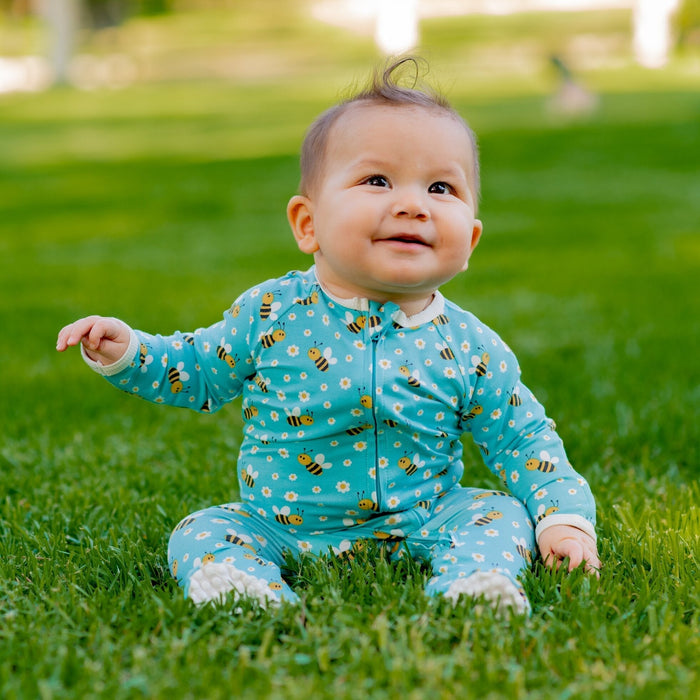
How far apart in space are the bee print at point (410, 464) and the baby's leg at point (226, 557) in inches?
14.1

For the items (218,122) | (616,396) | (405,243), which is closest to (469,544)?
(405,243)

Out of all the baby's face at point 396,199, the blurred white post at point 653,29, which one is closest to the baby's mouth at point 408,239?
the baby's face at point 396,199

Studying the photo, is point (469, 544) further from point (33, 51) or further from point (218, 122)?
point (33, 51)

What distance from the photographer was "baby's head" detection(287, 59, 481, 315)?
2.37 m

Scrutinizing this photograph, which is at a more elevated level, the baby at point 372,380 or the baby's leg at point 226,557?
the baby at point 372,380

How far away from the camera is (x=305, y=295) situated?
2557mm

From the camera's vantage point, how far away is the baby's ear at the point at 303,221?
2539mm

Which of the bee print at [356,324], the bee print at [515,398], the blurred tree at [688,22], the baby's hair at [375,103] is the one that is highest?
the blurred tree at [688,22]

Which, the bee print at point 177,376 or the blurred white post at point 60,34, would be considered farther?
the blurred white post at point 60,34

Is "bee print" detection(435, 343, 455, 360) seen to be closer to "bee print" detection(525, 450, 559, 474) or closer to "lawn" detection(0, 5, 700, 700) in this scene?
"bee print" detection(525, 450, 559, 474)

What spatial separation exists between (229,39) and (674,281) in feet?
132

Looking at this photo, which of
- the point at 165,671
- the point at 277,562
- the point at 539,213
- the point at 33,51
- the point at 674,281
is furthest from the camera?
the point at 33,51

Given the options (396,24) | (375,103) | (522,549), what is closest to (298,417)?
(522,549)

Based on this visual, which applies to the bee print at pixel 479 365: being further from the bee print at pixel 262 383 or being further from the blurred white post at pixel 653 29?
the blurred white post at pixel 653 29
